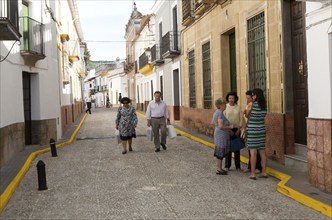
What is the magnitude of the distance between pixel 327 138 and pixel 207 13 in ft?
29.0

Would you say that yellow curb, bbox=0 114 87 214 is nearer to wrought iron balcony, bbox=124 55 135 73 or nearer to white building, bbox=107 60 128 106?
wrought iron balcony, bbox=124 55 135 73

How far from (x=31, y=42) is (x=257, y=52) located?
22.2ft

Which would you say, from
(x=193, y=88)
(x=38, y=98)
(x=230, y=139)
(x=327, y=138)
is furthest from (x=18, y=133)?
(x=327, y=138)

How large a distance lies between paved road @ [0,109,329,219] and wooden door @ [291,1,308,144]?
1.27 meters

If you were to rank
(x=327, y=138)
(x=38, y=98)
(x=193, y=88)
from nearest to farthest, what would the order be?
1. (x=327, y=138)
2. (x=38, y=98)
3. (x=193, y=88)

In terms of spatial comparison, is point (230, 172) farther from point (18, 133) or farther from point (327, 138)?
point (18, 133)

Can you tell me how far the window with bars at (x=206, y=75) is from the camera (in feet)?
46.5

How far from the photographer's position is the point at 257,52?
9820mm

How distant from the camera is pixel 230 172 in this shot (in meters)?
8.23

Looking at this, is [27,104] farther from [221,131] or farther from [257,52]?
[221,131]

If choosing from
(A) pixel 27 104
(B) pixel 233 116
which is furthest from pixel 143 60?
(B) pixel 233 116

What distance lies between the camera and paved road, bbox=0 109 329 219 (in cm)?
555

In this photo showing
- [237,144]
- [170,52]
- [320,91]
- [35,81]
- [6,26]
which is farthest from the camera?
[170,52]

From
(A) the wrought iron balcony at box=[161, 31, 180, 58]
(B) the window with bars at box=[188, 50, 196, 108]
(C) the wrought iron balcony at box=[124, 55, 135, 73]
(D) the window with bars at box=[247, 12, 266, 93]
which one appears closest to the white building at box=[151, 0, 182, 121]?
(A) the wrought iron balcony at box=[161, 31, 180, 58]
